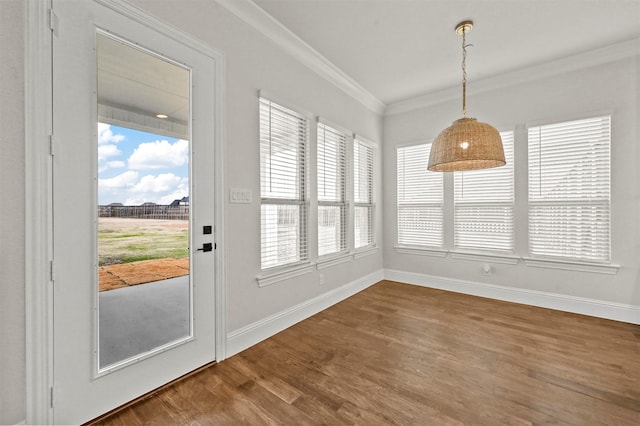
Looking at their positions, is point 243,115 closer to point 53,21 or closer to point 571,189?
point 53,21

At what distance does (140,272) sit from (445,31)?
11.2 ft

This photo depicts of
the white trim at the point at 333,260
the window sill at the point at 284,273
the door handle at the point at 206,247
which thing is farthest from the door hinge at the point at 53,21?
the white trim at the point at 333,260

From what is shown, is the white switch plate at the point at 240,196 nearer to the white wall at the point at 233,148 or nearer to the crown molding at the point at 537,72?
the white wall at the point at 233,148

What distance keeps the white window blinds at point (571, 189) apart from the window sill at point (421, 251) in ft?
3.61

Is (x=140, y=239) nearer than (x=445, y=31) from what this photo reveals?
Yes

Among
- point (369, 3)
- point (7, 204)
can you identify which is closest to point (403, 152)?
point (369, 3)

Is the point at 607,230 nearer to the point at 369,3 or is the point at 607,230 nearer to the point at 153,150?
the point at 369,3

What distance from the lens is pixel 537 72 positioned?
3369mm

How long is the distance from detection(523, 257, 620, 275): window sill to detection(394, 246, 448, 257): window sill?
103 centimetres

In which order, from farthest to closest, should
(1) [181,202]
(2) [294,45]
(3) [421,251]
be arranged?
(3) [421,251] → (2) [294,45] → (1) [181,202]

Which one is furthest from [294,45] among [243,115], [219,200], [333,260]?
[333,260]

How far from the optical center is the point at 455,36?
9.06ft

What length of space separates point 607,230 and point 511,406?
268cm

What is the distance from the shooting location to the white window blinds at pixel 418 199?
4184 millimetres
